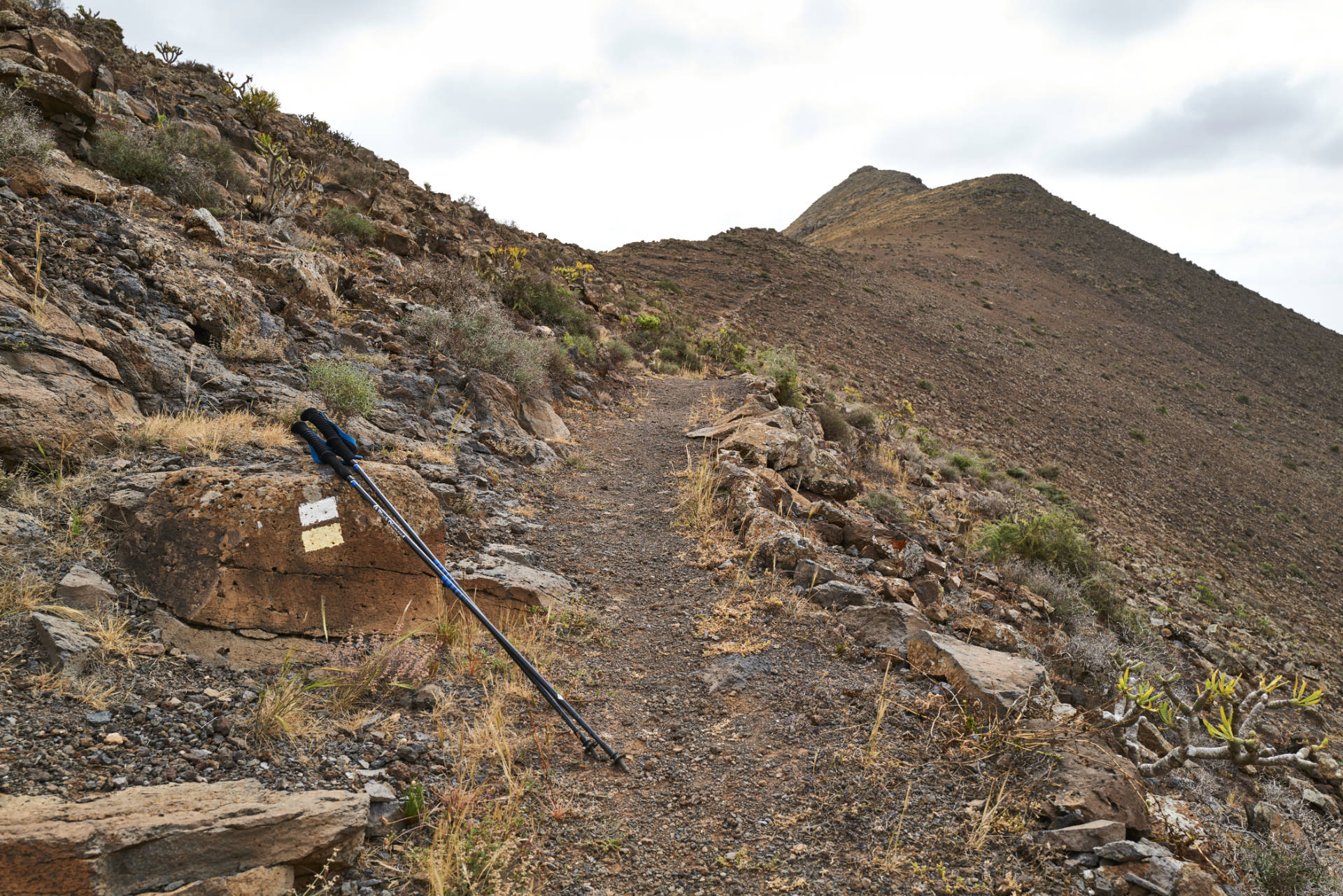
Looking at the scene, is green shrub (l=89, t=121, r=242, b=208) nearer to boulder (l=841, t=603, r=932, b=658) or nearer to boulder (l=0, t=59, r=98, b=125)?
boulder (l=0, t=59, r=98, b=125)

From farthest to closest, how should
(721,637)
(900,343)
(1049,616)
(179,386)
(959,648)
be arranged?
(900,343)
(1049,616)
(179,386)
(721,637)
(959,648)

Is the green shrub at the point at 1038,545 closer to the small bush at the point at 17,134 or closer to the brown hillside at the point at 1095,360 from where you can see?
the brown hillside at the point at 1095,360

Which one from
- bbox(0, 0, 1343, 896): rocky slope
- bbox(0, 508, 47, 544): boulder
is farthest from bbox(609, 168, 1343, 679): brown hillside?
bbox(0, 508, 47, 544): boulder

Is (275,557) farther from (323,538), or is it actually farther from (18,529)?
(18,529)

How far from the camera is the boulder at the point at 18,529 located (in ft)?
9.15

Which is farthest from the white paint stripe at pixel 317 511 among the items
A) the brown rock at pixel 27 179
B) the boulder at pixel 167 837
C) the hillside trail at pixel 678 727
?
the brown rock at pixel 27 179

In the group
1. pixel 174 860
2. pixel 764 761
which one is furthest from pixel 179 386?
pixel 764 761

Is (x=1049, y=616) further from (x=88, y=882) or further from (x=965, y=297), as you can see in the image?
(x=965, y=297)

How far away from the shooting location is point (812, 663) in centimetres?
406

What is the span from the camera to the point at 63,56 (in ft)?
28.8

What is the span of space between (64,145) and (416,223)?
23.1ft

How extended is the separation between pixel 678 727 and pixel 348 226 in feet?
36.8

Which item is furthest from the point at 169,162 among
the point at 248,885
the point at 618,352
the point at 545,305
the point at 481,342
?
the point at 248,885

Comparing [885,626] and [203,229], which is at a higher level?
[203,229]
